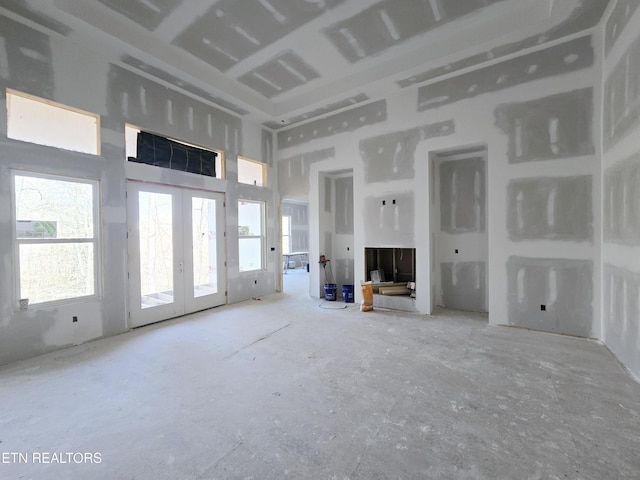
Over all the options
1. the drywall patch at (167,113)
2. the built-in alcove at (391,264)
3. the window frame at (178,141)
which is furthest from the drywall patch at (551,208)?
the drywall patch at (167,113)

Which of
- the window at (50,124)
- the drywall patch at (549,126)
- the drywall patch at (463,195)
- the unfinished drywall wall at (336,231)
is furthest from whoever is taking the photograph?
the unfinished drywall wall at (336,231)

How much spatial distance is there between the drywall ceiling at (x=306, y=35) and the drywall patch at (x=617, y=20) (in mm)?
181

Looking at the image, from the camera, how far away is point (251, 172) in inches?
256

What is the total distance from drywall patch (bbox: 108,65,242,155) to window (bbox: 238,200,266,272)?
50.1 inches

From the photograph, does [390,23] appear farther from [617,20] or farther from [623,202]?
[623,202]

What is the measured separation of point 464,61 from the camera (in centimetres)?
418

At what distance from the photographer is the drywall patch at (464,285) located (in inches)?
198

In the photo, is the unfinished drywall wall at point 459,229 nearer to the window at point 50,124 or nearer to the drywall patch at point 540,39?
the drywall patch at point 540,39

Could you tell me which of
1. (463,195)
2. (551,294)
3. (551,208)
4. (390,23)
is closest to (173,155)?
(390,23)

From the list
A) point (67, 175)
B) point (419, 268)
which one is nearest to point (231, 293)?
point (67, 175)

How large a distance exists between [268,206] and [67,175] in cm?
369

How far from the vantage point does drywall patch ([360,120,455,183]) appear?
4.75 metres

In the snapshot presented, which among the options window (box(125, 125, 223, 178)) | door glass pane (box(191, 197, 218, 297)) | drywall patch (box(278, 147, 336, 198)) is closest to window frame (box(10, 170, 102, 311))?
window (box(125, 125, 223, 178))

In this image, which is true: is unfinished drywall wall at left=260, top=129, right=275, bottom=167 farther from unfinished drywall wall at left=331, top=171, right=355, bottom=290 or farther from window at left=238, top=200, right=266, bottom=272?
unfinished drywall wall at left=331, top=171, right=355, bottom=290
